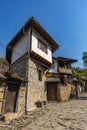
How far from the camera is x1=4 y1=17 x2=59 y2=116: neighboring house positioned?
10320 mm

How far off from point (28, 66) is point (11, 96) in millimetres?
3921

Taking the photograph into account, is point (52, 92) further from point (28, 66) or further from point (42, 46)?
point (28, 66)

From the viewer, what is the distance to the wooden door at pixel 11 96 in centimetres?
956

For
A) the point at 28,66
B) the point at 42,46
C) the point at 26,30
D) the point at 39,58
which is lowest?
the point at 28,66

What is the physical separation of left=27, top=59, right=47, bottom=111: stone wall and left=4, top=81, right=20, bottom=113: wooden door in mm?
1868

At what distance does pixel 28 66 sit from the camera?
13.1 meters

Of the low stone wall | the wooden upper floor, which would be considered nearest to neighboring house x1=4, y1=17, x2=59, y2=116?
the low stone wall

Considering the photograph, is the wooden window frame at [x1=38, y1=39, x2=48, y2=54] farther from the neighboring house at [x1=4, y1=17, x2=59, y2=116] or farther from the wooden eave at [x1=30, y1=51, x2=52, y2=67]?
the wooden eave at [x1=30, y1=51, x2=52, y2=67]

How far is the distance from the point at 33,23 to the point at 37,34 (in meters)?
1.48

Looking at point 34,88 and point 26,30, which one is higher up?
point 26,30

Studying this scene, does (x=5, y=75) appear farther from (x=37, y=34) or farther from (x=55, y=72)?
(x=55, y=72)

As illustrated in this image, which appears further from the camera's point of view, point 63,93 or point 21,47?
point 63,93

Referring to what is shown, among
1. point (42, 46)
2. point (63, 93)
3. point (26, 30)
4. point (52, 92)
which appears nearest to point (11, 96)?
point (42, 46)

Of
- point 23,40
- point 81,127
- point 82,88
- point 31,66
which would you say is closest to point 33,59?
point 31,66
